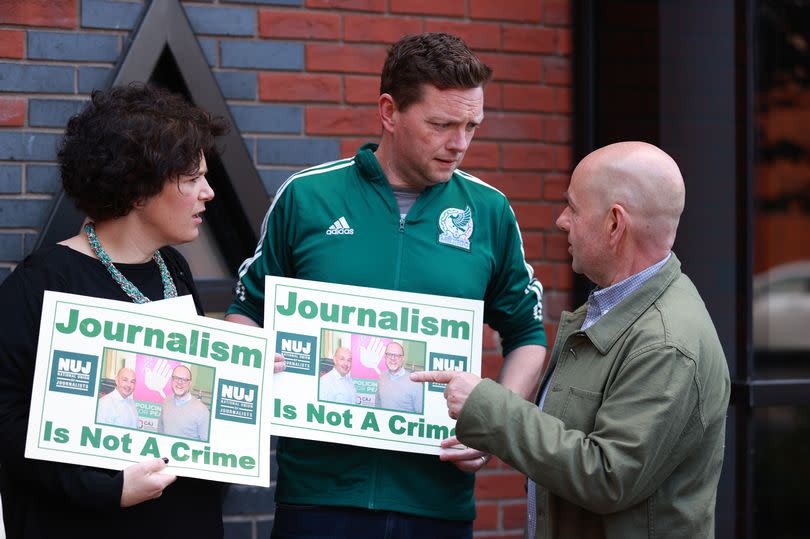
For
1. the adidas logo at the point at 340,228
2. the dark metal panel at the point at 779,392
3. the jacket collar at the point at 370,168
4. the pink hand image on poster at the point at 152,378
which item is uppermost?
the jacket collar at the point at 370,168

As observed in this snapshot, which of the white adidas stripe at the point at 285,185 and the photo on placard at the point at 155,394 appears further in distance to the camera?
the white adidas stripe at the point at 285,185

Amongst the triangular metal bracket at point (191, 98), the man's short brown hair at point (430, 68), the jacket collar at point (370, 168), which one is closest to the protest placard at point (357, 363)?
the jacket collar at point (370, 168)

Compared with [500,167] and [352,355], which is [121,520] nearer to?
[352,355]

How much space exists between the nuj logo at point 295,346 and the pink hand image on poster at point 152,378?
347mm

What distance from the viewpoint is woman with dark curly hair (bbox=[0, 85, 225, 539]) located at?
7.84 ft

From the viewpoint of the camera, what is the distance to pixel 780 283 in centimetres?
480

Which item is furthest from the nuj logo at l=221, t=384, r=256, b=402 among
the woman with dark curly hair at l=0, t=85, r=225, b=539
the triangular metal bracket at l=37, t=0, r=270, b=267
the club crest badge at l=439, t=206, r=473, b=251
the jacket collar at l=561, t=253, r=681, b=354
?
the triangular metal bracket at l=37, t=0, r=270, b=267

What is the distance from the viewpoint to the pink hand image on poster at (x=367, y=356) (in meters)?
2.75

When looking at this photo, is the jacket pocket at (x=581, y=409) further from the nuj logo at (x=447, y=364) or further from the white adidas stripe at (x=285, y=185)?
the white adidas stripe at (x=285, y=185)

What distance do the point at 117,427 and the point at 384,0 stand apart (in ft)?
7.08

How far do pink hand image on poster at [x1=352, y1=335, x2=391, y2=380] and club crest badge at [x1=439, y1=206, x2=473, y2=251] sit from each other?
0.34 meters

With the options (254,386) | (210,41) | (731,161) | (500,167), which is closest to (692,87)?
(731,161)

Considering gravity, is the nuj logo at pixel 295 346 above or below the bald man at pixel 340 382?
above

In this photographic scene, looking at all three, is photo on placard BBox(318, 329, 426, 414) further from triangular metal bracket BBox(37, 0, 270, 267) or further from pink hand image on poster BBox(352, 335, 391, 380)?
triangular metal bracket BBox(37, 0, 270, 267)
